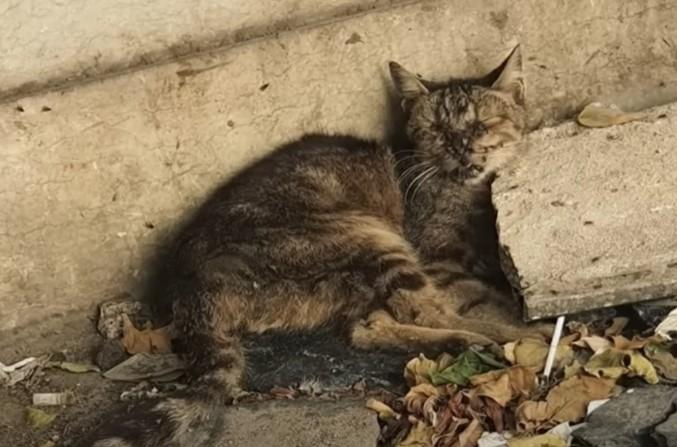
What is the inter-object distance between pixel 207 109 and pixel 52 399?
53.9 inches

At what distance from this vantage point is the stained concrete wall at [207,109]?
504 centimetres

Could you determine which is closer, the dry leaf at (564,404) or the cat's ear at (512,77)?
the dry leaf at (564,404)

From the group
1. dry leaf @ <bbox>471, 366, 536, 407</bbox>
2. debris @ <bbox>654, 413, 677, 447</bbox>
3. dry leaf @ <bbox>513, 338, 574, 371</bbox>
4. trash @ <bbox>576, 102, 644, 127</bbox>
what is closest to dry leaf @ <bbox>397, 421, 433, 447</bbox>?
dry leaf @ <bbox>471, 366, 536, 407</bbox>

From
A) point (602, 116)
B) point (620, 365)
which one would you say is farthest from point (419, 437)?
point (602, 116)

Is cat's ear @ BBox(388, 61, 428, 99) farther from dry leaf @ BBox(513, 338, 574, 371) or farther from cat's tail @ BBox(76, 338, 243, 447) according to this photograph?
cat's tail @ BBox(76, 338, 243, 447)

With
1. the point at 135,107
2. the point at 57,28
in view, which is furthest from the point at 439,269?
the point at 57,28

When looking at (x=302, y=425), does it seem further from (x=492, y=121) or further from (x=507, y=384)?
(x=492, y=121)

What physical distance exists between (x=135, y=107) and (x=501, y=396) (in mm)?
1976

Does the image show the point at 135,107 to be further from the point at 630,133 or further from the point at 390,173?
the point at 630,133

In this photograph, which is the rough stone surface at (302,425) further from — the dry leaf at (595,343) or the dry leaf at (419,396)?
the dry leaf at (595,343)

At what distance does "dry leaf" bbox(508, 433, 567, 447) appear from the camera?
392 cm

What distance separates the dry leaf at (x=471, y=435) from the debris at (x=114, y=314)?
1737 millimetres

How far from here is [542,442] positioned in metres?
3.94

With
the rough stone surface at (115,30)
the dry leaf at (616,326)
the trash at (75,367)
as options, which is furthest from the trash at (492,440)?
the rough stone surface at (115,30)
